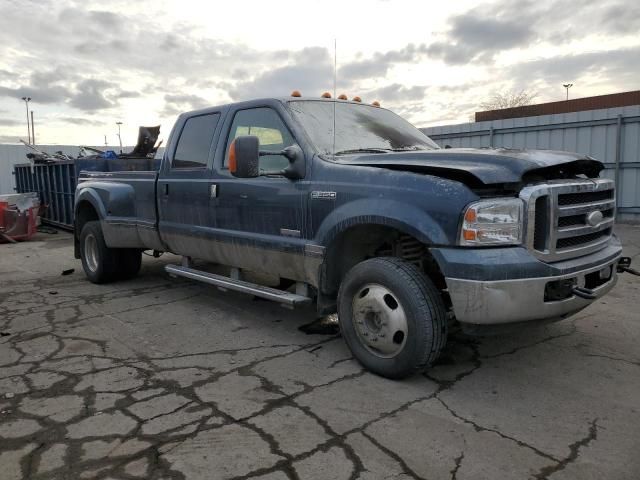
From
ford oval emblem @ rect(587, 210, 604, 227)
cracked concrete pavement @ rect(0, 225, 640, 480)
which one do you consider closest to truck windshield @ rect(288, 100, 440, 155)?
ford oval emblem @ rect(587, 210, 604, 227)

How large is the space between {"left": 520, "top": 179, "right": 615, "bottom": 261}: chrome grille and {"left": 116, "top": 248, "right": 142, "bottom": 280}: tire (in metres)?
5.10

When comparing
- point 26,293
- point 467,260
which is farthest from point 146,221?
point 467,260

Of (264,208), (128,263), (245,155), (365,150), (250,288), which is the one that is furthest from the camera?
(128,263)

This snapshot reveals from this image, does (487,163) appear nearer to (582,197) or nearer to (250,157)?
(582,197)

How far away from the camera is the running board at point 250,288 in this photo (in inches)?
157

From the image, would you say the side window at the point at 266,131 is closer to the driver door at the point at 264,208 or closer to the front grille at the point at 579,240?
the driver door at the point at 264,208

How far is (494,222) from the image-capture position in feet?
9.80

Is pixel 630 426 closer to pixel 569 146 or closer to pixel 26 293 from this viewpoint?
pixel 26 293

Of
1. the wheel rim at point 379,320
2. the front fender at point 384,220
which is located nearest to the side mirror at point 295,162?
the front fender at point 384,220


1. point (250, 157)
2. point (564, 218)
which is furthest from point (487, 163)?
point (250, 157)

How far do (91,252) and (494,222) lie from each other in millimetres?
5425

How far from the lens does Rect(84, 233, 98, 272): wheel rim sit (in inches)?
258

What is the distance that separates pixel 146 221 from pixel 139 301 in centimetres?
88

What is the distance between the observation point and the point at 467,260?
9.80ft
